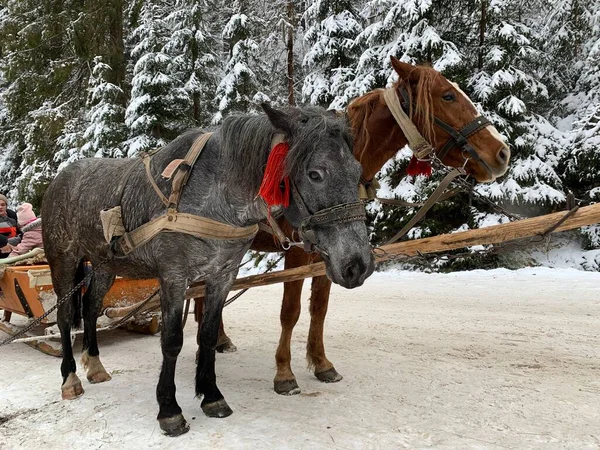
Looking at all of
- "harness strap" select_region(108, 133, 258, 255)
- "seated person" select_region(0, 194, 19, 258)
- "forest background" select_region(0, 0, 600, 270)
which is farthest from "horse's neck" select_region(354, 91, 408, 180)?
"forest background" select_region(0, 0, 600, 270)

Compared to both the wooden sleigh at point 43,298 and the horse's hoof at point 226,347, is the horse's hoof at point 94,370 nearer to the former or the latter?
the wooden sleigh at point 43,298

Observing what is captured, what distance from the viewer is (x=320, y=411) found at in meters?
3.02

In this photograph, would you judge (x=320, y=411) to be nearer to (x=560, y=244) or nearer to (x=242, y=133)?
(x=242, y=133)

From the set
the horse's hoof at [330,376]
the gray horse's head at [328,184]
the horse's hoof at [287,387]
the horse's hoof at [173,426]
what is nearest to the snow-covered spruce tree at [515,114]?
the horse's hoof at [330,376]

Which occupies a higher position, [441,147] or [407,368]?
[441,147]

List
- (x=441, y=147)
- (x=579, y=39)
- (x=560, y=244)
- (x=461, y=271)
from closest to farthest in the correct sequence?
(x=441, y=147) → (x=461, y=271) → (x=560, y=244) → (x=579, y=39)

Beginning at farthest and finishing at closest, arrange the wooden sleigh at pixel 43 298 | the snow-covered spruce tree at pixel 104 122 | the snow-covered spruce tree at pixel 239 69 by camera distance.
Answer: the snow-covered spruce tree at pixel 239 69
the snow-covered spruce tree at pixel 104 122
the wooden sleigh at pixel 43 298

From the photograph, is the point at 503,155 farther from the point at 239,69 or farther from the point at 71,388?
the point at 239,69

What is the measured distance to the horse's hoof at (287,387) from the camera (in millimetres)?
3385

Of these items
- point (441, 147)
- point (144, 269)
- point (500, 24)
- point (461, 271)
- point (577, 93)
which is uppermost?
point (500, 24)

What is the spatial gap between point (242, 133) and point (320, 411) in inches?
71.3

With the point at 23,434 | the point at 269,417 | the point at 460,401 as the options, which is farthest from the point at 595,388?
the point at 23,434

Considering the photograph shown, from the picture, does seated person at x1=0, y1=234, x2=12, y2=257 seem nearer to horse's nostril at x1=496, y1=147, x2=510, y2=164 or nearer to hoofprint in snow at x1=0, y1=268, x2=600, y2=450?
hoofprint in snow at x1=0, y1=268, x2=600, y2=450

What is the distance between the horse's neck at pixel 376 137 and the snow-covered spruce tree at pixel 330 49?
26.7 ft
